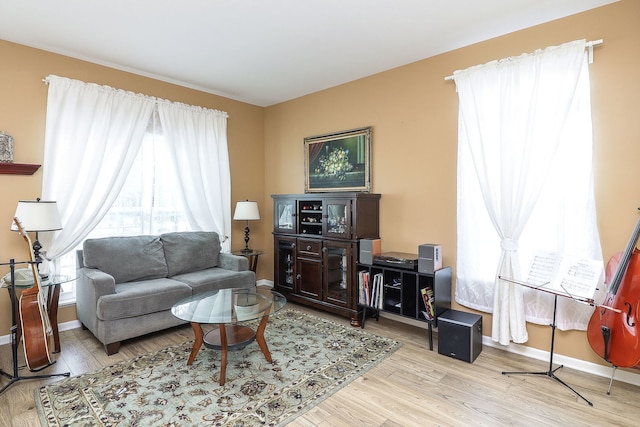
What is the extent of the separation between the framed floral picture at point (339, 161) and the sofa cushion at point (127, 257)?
2036mm

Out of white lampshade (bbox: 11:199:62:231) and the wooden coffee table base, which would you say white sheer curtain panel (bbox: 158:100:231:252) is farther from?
the wooden coffee table base

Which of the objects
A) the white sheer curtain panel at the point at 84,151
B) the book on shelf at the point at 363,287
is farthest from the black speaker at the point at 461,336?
the white sheer curtain panel at the point at 84,151

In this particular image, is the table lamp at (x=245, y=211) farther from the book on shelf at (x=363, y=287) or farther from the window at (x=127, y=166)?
the book on shelf at (x=363, y=287)

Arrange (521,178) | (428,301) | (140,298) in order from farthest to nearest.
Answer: (428,301), (140,298), (521,178)

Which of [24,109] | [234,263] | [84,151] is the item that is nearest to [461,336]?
[234,263]

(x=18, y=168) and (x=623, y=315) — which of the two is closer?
(x=623, y=315)

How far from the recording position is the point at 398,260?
3227 mm

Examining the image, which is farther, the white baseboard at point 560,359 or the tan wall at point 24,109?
the tan wall at point 24,109

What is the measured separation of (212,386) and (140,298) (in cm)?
115

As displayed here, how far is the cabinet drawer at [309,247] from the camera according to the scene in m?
3.86

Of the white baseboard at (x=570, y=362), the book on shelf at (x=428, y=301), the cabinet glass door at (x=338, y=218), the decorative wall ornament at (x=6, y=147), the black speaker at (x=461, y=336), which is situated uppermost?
the decorative wall ornament at (x=6, y=147)

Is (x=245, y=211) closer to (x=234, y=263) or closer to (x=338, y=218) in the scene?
(x=234, y=263)

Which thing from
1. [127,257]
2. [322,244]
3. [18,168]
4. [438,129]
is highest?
[438,129]

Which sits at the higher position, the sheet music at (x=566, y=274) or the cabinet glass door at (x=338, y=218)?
the cabinet glass door at (x=338, y=218)
